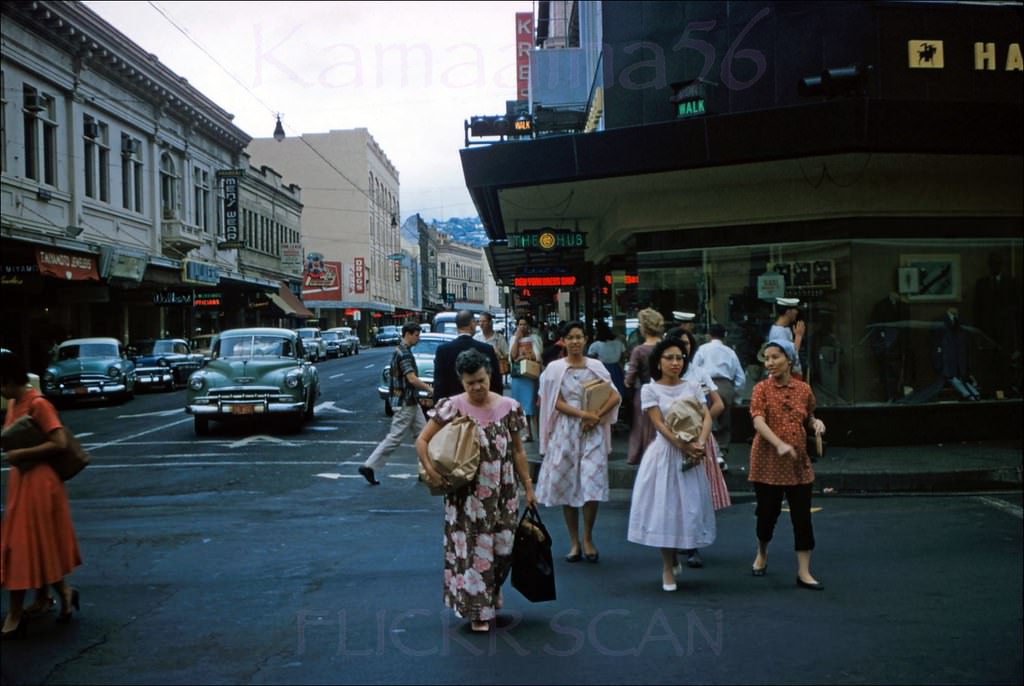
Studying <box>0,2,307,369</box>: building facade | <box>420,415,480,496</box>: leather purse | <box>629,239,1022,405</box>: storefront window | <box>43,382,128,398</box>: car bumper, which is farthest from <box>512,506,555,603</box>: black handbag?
<box>0,2,307,369</box>: building facade

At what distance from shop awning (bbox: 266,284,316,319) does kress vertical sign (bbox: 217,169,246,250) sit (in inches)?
186

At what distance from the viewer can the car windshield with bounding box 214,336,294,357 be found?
18.4 m

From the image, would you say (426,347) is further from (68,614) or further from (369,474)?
(68,614)

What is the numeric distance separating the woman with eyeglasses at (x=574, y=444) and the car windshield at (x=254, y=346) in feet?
37.5

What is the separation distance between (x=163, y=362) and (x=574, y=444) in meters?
24.2

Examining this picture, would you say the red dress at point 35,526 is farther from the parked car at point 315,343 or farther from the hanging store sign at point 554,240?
the parked car at point 315,343

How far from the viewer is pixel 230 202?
50.2 m

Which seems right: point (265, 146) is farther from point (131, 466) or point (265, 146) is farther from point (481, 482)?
point (481, 482)

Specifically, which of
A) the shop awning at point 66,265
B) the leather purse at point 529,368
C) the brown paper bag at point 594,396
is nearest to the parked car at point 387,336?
the shop awning at point 66,265

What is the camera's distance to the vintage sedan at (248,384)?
16766mm

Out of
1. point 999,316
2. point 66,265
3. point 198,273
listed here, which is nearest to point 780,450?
point 999,316

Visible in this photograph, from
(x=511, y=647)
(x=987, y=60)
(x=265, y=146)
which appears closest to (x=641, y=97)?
(x=987, y=60)

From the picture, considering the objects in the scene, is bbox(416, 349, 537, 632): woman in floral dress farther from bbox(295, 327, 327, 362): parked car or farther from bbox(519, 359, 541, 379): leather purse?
bbox(295, 327, 327, 362): parked car

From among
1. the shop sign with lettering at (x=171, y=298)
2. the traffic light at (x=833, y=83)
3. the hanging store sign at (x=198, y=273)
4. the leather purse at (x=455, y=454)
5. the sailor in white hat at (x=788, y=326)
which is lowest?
the leather purse at (x=455, y=454)
